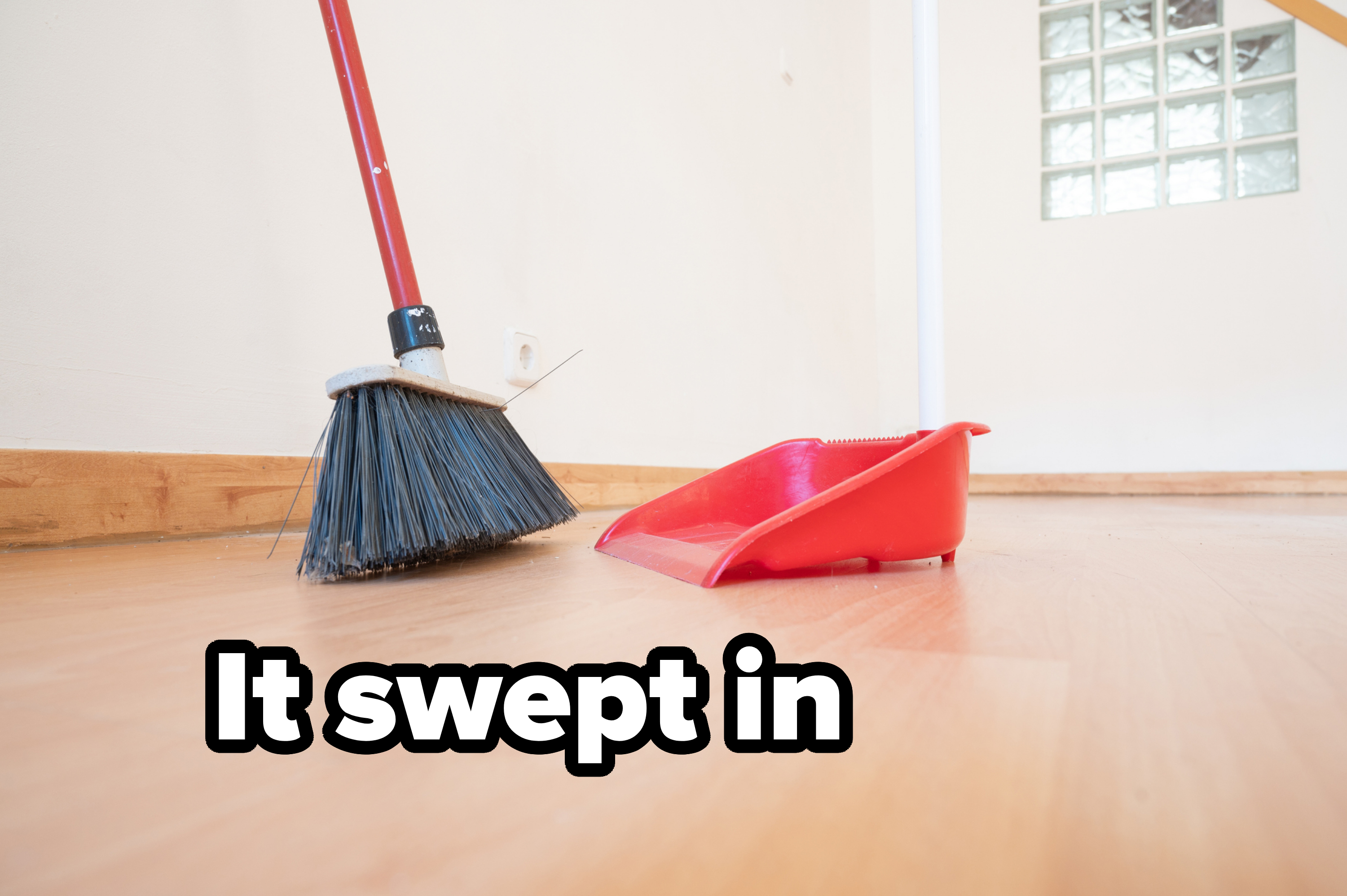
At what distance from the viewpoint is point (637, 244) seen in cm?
142

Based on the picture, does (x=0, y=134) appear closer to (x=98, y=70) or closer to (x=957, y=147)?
(x=98, y=70)

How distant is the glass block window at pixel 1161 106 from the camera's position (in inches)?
98.8

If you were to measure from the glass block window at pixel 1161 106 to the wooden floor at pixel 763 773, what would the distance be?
2790mm

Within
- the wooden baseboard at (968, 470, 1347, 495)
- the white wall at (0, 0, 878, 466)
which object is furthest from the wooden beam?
the white wall at (0, 0, 878, 466)

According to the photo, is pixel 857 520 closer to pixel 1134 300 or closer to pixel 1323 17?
pixel 1134 300

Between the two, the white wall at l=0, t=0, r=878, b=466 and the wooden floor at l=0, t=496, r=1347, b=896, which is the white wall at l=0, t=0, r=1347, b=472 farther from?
the wooden floor at l=0, t=496, r=1347, b=896

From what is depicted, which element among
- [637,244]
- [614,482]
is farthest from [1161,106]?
[614,482]

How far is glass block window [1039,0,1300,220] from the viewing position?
2.51 meters

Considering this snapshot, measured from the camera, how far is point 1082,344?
2.73 meters

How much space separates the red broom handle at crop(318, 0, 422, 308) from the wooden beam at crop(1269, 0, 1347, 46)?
2.98 meters

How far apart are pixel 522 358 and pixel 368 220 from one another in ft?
0.98

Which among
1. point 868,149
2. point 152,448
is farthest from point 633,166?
point 868,149

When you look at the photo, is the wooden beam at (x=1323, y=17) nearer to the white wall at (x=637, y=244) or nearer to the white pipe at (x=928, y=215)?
the white wall at (x=637, y=244)

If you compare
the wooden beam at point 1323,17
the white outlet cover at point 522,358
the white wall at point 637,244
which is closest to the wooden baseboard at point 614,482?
the white wall at point 637,244
